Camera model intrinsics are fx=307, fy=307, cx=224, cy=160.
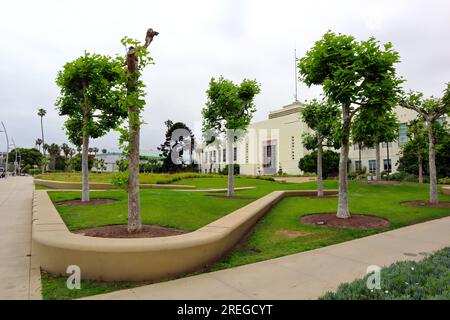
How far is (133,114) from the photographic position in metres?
6.23

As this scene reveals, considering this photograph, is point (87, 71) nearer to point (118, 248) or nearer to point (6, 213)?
point (6, 213)

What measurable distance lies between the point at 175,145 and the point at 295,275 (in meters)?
50.9

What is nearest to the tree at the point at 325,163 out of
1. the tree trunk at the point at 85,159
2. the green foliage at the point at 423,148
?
the green foliage at the point at 423,148

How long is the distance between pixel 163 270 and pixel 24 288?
1992mm

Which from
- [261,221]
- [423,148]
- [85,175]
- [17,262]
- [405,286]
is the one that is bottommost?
[17,262]

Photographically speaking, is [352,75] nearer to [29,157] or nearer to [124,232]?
[124,232]

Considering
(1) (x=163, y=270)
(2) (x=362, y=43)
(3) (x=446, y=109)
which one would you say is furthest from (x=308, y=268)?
(3) (x=446, y=109)

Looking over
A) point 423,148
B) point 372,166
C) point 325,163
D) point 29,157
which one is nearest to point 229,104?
point 423,148

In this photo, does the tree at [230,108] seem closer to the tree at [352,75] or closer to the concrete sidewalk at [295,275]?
the tree at [352,75]

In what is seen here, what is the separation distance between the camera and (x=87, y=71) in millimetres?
12062

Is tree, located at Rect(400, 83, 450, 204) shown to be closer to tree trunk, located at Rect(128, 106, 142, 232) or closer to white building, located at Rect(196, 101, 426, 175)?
tree trunk, located at Rect(128, 106, 142, 232)

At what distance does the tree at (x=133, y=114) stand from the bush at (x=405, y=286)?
4.21 m

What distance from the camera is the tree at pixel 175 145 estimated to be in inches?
2080
